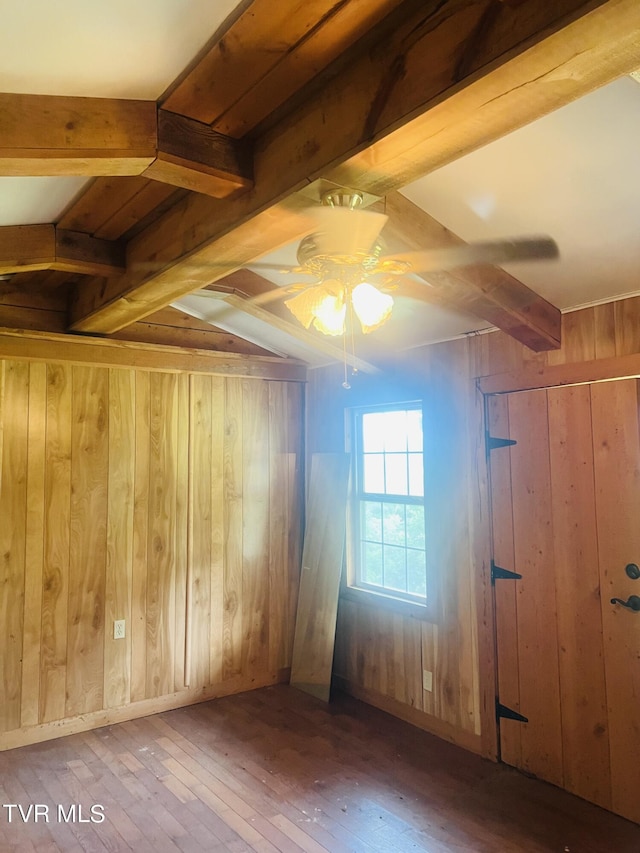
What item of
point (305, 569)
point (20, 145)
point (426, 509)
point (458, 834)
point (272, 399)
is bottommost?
point (458, 834)

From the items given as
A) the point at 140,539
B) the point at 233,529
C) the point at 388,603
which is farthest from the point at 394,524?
the point at 140,539

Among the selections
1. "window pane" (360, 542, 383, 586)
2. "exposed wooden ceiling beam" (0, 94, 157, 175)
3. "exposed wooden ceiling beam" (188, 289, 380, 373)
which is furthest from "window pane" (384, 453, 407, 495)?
"exposed wooden ceiling beam" (0, 94, 157, 175)

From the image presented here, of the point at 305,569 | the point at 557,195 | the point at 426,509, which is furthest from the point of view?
the point at 305,569

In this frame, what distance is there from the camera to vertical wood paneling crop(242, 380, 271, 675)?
4.26 metres

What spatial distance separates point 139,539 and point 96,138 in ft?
8.98

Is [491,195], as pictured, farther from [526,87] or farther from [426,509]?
[426,509]

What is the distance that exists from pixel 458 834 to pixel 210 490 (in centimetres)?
250

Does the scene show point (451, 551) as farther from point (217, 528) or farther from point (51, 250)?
point (51, 250)

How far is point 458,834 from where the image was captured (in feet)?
8.16

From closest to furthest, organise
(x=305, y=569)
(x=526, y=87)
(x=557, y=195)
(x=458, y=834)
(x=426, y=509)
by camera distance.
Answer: (x=526, y=87) → (x=557, y=195) → (x=458, y=834) → (x=426, y=509) → (x=305, y=569)

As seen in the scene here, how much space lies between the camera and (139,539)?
3.80 metres

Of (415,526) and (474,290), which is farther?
(415,526)

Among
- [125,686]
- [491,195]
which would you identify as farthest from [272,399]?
[491,195]

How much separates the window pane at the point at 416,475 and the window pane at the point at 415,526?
10 cm
